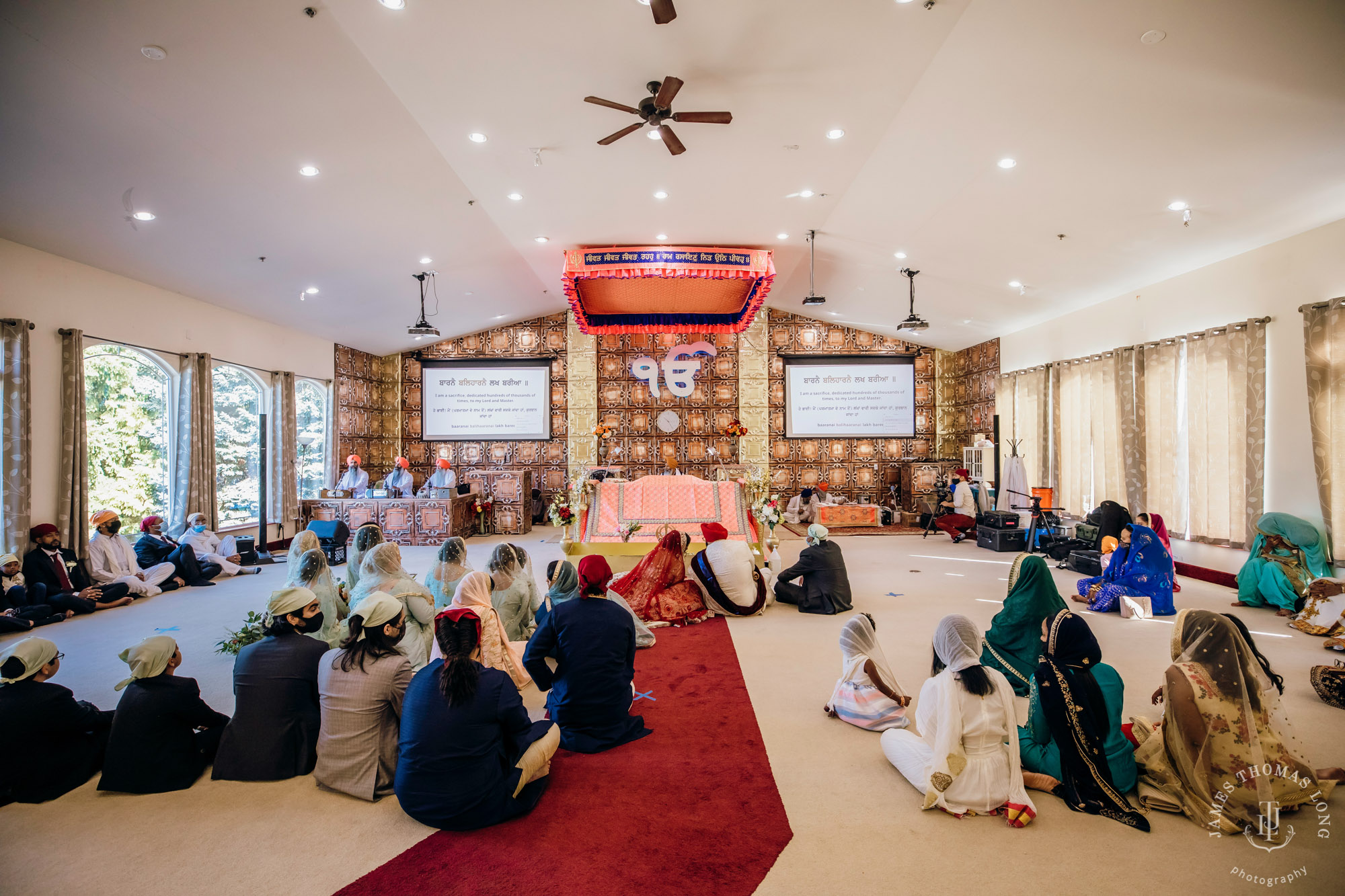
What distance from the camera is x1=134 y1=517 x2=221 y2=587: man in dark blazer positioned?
6.93 meters

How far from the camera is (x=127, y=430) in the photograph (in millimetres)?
7551

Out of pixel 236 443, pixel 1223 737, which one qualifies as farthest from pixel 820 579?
pixel 236 443

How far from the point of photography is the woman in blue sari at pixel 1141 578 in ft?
17.8

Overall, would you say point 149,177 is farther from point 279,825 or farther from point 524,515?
point 524,515

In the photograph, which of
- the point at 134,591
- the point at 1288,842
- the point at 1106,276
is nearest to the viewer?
the point at 1288,842

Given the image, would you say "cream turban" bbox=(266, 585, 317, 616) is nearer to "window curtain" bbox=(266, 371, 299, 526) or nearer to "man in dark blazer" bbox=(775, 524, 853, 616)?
"man in dark blazer" bbox=(775, 524, 853, 616)

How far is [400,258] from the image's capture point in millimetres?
8297

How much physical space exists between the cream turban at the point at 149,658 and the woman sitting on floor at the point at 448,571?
1885 millimetres

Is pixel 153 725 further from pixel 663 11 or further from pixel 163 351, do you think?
pixel 163 351

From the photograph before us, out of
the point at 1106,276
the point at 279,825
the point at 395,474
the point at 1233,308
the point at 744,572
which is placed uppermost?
the point at 1106,276

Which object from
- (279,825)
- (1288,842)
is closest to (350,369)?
(279,825)

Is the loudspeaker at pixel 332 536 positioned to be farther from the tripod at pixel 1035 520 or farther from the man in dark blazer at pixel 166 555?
the tripod at pixel 1035 520

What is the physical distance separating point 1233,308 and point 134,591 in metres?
11.8

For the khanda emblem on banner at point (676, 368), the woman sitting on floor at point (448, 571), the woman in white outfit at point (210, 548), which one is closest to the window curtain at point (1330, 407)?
the woman sitting on floor at point (448, 571)
